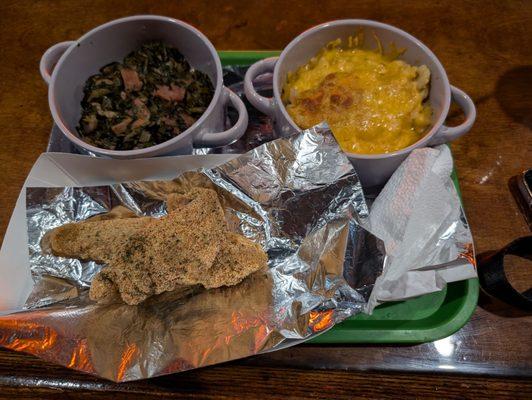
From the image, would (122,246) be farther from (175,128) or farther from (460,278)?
(460,278)

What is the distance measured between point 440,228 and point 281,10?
0.75 m

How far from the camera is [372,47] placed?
0.97m

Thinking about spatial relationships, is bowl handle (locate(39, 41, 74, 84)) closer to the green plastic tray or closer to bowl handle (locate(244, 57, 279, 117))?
bowl handle (locate(244, 57, 279, 117))

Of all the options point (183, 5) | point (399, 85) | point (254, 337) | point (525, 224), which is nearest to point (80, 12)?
point (183, 5)

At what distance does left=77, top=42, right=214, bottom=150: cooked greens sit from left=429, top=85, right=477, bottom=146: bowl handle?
48 centimetres

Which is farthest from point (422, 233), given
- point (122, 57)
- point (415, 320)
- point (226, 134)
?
point (122, 57)

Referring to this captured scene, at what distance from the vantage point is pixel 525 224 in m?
0.96

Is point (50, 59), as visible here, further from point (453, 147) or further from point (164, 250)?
point (453, 147)

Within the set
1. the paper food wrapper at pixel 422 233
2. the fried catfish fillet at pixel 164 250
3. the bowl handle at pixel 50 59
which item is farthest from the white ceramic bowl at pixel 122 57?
the paper food wrapper at pixel 422 233

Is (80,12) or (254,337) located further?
(80,12)

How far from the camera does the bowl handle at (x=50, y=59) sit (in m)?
0.89

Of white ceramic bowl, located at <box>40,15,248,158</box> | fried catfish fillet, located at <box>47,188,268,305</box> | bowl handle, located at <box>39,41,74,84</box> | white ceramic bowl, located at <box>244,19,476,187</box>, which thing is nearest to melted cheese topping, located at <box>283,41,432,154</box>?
white ceramic bowl, located at <box>244,19,476,187</box>

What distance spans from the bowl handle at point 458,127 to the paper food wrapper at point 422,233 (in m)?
0.03

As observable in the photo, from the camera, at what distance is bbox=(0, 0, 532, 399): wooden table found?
0.85m
